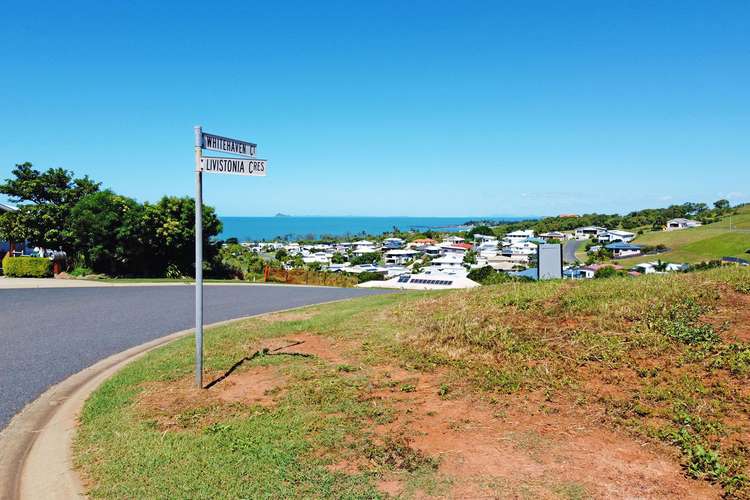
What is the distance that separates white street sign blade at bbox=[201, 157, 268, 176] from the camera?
228 inches

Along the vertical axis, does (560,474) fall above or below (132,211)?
below

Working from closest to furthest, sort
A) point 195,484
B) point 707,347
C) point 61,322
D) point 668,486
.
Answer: point 668,486, point 195,484, point 707,347, point 61,322

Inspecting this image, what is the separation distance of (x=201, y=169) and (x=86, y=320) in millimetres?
7033

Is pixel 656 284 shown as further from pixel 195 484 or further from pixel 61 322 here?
pixel 61 322

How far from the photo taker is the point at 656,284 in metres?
8.05

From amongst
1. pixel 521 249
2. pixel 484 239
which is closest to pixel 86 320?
pixel 521 249

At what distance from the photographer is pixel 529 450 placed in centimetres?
400

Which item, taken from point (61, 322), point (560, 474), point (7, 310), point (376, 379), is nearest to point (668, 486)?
point (560, 474)

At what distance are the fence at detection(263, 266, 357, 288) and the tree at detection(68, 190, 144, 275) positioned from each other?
6.14 m

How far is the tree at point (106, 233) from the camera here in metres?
21.6

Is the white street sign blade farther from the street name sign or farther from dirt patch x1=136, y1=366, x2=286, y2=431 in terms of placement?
dirt patch x1=136, y1=366, x2=286, y2=431

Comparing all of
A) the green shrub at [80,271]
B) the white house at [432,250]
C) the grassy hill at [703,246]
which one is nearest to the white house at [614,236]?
the grassy hill at [703,246]

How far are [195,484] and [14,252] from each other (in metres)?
25.6

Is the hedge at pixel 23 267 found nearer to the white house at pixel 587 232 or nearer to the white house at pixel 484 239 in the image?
the white house at pixel 587 232
